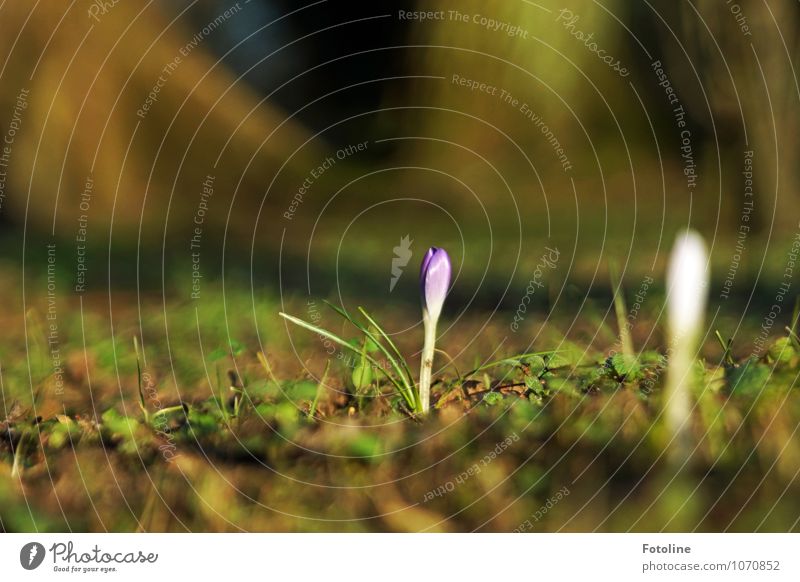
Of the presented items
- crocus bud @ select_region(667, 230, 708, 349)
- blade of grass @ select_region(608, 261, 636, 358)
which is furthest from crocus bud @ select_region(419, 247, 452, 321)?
crocus bud @ select_region(667, 230, 708, 349)

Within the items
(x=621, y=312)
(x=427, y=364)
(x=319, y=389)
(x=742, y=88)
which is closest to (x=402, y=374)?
(x=427, y=364)

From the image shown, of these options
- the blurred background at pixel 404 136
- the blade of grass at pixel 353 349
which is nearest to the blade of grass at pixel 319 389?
the blade of grass at pixel 353 349

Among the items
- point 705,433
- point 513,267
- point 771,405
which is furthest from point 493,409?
point 771,405

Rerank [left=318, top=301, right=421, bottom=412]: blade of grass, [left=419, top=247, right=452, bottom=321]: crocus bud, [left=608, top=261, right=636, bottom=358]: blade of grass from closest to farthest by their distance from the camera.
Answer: [left=419, top=247, right=452, bottom=321]: crocus bud
[left=318, top=301, right=421, bottom=412]: blade of grass
[left=608, top=261, right=636, bottom=358]: blade of grass

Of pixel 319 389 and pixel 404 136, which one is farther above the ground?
pixel 404 136

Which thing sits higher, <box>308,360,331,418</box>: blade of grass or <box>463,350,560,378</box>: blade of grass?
<box>463,350,560,378</box>: blade of grass

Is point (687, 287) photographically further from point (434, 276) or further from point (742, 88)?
point (434, 276)

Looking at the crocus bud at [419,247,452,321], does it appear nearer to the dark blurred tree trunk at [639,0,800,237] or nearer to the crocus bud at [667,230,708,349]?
the crocus bud at [667,230,708,349]
